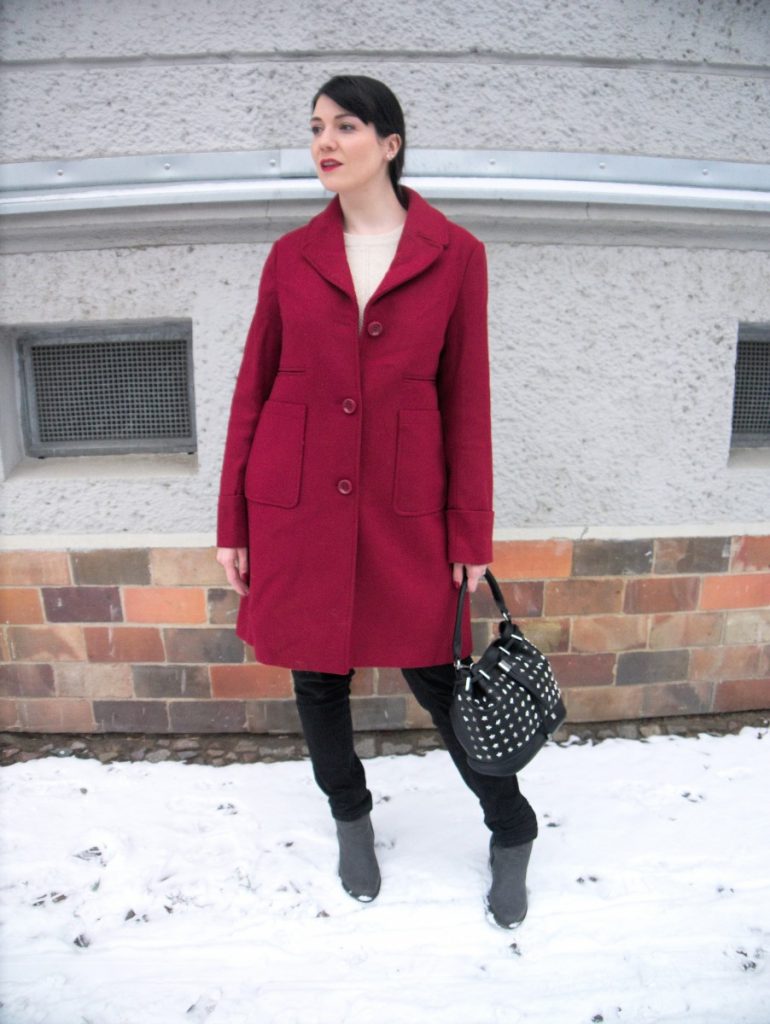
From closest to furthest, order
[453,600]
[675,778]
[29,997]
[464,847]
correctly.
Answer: [29,997] < [453,600] < [464,847] < [675,778]

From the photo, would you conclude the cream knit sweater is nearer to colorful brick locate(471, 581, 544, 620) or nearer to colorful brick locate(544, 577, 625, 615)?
colorful brick locate(471, 581, 544, 620)

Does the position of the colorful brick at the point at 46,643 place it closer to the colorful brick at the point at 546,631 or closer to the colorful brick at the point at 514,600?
the colorful brick at the point at 514,600

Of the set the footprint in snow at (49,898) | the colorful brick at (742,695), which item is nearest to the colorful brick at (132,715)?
the footprint in snow at (49,898)

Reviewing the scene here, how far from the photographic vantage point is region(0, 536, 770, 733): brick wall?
2375 millimetres

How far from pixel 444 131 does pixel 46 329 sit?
1.43 meters

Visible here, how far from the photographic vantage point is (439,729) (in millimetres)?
1726

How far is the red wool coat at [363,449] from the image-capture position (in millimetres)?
1504

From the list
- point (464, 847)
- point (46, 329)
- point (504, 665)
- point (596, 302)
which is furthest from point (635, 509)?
point (46, 329)

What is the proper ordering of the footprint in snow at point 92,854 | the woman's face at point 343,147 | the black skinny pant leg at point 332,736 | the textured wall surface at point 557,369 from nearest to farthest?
the woman's face at point 343,147, the black skinny pant leg at point 332,736, the footprint in snow at point 92,854, the textured wall surface at point 557,369

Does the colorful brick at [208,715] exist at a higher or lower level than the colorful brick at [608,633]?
lower

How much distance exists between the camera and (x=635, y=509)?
2375 millimetres

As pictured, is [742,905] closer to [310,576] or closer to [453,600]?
[453,600]

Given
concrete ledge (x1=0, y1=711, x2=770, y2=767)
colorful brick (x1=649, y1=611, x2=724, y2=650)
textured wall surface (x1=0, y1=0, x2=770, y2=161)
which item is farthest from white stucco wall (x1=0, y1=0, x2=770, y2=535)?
concrete ledge (x1=0, y1=711, x2=770, y2=767)

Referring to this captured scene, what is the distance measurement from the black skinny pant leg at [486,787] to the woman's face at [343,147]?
3.69 feet
